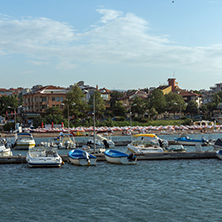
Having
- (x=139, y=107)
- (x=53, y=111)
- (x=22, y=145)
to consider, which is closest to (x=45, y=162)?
(x=22, y=145)

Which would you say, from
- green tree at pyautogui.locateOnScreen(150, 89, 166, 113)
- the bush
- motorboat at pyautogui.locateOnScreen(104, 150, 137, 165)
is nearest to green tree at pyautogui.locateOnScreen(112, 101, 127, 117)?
green tree at pyautogui.locateOnScreen(150, 89, 166, 113)

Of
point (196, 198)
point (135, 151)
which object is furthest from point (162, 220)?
point (135, 151)

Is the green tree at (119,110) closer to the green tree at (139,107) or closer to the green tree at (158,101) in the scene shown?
the green tree at (139,107)

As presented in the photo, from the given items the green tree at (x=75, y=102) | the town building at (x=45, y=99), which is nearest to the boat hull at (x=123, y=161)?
the green tree at (x=75, y=102)

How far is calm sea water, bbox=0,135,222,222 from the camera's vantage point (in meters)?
21.8

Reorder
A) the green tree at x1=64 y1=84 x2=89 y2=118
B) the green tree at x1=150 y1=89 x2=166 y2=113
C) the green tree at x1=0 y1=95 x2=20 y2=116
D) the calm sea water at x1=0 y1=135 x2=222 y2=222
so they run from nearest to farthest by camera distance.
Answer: the calm sea water at x1=0 y1=135 x2=222 y2=222, the green tree at x1=64 y1=84 x2=89 y2=118, the green tree at x1=150 y1=89 x2=166 y2=113, the green tree at x1=0 y1=95 x2=20 y2=116

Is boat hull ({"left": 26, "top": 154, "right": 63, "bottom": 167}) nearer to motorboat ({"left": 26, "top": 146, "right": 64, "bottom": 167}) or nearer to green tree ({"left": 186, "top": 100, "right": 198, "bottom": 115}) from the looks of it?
motorboat ({"left": 26, "top": 146, "right": 64, "bottom": 167})

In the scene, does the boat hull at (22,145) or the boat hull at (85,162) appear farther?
the boat hull at (22,145)

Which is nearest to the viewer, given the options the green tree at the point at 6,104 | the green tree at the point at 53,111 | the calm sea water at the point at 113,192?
the calm sea water at the point at 113,192

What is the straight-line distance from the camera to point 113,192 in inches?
1083

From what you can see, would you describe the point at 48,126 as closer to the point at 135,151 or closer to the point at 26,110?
the point at 26,110

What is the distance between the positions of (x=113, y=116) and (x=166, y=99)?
1897cm

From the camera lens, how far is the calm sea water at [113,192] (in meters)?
21.8

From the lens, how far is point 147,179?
32219 millimetres
